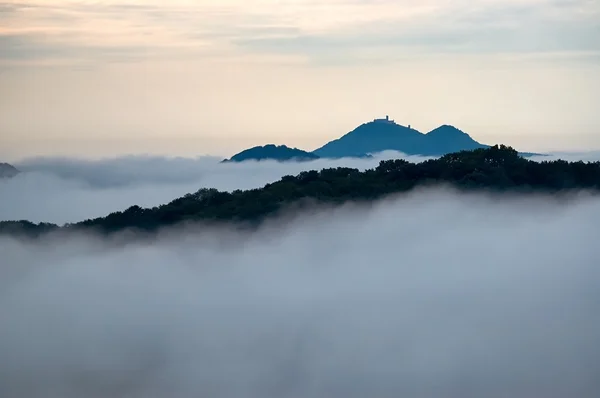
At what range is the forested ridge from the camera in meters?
78.9

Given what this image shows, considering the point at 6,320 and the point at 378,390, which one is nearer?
the point at 378,390

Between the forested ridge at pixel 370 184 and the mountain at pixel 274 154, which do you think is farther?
the mountain at pixel 274 154

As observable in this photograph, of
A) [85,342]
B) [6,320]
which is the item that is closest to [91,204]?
[6,320]

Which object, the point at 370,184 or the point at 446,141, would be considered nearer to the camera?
the point at 370,184

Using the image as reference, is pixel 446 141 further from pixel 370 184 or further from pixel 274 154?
pixel 370 184

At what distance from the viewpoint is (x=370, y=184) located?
8406 cm

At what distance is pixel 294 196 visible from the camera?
8369cm

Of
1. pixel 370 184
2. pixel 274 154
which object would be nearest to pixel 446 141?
pixel 274 154

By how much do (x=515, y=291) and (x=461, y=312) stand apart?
4037 millimetres

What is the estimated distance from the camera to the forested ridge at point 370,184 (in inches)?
3108

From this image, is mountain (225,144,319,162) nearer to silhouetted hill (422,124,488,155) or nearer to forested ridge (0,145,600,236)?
silhouetted hill (422,124,488,155)

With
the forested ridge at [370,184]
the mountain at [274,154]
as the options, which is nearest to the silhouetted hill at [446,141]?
the mountain at [274,154]

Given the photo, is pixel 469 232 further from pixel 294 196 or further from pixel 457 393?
pixel 457 393

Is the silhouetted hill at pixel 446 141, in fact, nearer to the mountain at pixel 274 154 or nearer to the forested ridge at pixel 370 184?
the mountain at pixel 274 154
